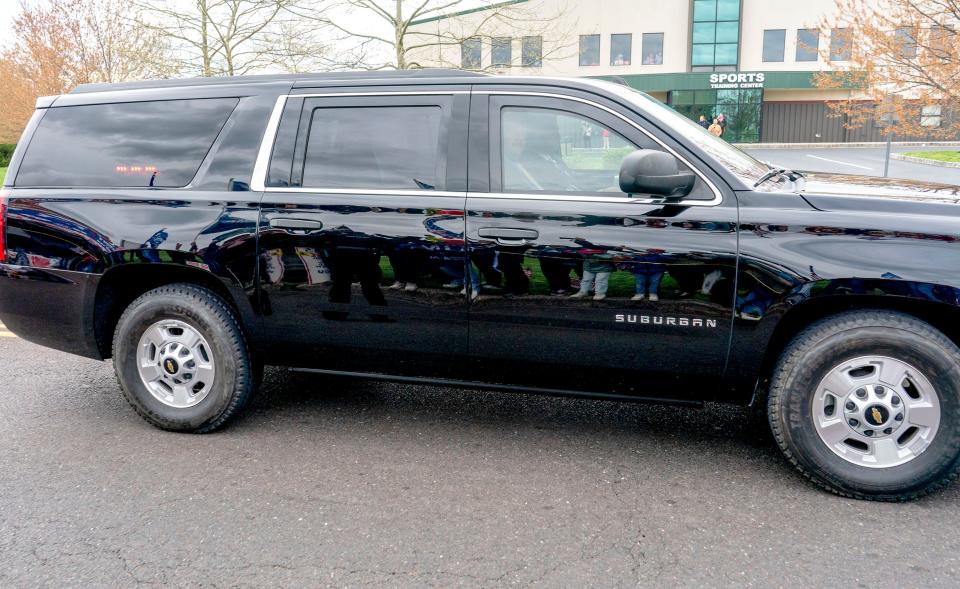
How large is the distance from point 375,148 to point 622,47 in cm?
4967

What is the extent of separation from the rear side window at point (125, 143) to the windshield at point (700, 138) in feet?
6.88

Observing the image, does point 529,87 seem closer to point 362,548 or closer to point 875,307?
point 875,307

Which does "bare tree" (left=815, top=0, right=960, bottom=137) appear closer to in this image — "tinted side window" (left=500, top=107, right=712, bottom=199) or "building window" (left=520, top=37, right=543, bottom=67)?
"building window" (left=520, top=37, right=543, bottom=67)

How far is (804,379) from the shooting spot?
3359mm

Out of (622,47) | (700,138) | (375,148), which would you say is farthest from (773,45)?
(375,148)

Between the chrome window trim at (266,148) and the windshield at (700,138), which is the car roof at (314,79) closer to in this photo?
the chrome window trim at (266,148)

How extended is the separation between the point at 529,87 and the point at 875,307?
6.13ft

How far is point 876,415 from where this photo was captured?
3318mm

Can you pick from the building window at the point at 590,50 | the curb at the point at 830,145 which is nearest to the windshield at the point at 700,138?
the curb at the point at 830,145

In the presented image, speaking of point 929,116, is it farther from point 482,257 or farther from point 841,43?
point 482,257

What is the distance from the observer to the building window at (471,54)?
Answer: 2388 cm

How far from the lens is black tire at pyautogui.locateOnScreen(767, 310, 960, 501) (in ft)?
10.6

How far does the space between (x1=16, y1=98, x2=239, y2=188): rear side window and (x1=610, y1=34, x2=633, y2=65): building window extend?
4941 cm

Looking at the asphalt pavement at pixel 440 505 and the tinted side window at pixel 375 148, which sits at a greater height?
the tinted side window at pixel 375 148
